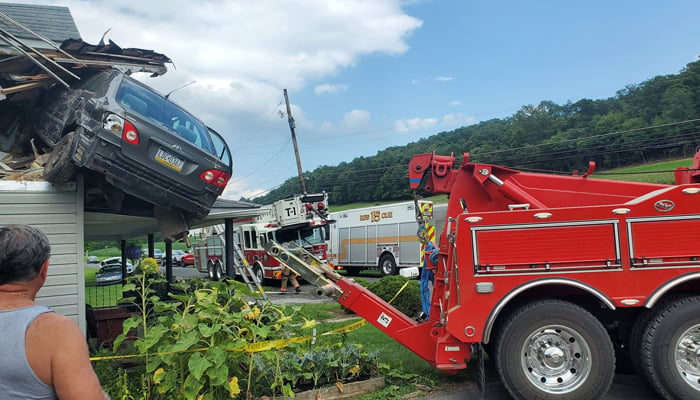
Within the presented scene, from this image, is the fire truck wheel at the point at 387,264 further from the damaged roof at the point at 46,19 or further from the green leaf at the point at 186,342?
the green leaf at the point at 186,342

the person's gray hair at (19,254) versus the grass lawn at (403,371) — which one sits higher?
the person's gray hair at (19,254)

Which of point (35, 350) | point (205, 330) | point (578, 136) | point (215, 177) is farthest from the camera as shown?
point (578, 136)

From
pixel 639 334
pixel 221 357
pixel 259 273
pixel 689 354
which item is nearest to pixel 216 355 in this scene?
pixel 221 357

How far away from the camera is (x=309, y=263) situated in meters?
6.32

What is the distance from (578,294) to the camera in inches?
190

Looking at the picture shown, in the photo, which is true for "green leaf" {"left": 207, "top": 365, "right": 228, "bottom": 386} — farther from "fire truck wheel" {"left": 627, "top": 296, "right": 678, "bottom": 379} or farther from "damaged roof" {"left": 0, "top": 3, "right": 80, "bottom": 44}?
"damaged roof" {"left": 0, "top": 3, "right": 80, "bottom": 44}

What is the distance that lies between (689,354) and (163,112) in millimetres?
6024

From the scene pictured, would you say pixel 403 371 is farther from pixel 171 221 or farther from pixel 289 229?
pixel 289 229

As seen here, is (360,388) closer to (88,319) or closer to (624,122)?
(88,319)

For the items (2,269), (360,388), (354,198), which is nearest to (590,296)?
(360,388)

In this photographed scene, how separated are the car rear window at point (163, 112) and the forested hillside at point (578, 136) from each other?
2551cm

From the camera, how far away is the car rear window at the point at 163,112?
5527mm

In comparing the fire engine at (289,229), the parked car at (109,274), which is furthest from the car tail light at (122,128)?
the parked car at (109,274)

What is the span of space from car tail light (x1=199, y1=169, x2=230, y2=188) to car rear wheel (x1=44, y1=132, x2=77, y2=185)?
1305 mm
